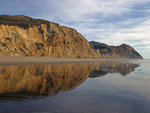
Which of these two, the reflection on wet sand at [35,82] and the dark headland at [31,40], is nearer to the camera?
the reflection on wet sand at [35,82]

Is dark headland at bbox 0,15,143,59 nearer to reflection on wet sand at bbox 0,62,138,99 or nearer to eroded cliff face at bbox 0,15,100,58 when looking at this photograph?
eroded cliff face at bbox 0,15,100,58

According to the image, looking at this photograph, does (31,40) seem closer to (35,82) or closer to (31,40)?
(31,40)

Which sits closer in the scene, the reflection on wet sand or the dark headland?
the reflection on wet sand

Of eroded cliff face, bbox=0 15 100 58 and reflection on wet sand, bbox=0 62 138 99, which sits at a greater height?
eroded cliff face, bbox=0 15 100 58

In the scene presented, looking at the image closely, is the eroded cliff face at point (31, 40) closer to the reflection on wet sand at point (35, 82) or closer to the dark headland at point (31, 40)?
the dark headland at point (31, 40)

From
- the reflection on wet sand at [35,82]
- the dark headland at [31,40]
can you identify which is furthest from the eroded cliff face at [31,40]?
the reflection on wet sand at [35,82]

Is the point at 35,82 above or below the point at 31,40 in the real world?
below

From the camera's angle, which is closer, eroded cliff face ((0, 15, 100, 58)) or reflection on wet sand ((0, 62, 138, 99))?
reflection on wet sand ((0, 62, 138, 99))

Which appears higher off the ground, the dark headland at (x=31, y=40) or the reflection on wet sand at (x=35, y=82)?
the dark headland at (x=31, y=40)

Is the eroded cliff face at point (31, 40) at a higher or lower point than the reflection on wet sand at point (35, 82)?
higher

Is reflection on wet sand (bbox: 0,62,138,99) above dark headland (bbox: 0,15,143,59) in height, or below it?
below

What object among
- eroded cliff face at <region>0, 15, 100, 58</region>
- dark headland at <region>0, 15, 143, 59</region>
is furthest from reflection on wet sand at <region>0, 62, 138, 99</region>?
eroded cliff face at <region>0, 15, 100, 58</region>

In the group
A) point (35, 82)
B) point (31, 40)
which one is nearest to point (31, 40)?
point (31, 40)

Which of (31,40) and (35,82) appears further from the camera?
(31,40)
